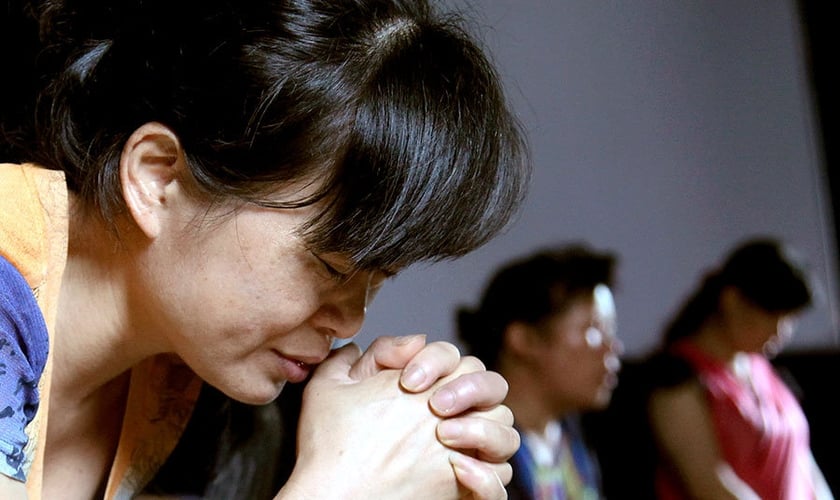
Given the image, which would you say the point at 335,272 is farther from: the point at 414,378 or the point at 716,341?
the point at 716,341

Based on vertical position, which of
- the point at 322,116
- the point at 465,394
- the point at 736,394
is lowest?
the point at 736,394

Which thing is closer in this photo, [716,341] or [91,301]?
[91,301]

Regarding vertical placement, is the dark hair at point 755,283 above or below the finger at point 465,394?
below

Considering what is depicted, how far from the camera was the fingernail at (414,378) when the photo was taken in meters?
0.67

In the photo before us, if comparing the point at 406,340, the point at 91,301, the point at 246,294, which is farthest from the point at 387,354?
the point at 91,301

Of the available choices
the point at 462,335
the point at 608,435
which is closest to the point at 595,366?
the point at 608,435

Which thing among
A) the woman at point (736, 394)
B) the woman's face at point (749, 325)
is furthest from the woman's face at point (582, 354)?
the woman's face at point (749, 325)

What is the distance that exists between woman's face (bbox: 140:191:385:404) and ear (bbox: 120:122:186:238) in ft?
0.06

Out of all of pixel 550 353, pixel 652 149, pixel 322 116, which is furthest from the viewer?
pixel 652 149

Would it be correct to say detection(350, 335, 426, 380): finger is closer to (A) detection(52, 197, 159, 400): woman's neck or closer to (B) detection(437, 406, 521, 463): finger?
(B) detection(437, 406, 521, 463): finger

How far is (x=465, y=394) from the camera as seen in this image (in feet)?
2.19

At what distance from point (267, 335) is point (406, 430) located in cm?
12

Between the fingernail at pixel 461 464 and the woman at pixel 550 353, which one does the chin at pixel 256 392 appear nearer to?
the fingernail at pixel 461 464

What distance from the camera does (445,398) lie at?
26.2 inches
